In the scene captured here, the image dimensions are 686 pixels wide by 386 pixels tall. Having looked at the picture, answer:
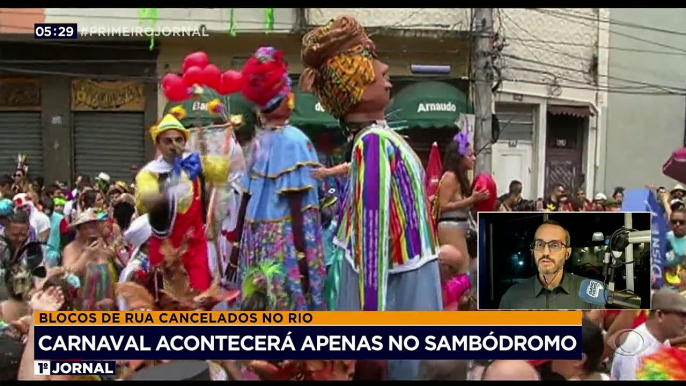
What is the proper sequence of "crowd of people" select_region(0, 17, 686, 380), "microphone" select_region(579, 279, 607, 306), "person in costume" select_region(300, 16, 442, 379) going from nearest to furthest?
"person in costume" select_region(300, 16, 442, 379)
"crowd of people" select_region(0, 17, 686, 380)
"microphone" select_region(579, 279, 607, 306)

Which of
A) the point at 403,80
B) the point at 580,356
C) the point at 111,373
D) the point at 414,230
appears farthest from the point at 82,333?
the point at 580,356

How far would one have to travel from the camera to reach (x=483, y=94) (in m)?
2.65

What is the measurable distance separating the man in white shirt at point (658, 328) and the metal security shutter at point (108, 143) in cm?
153

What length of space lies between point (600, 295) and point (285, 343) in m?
0.92

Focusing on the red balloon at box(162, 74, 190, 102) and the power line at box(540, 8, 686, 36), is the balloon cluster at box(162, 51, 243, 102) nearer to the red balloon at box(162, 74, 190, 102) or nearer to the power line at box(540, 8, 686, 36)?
the red balloon at box(162, 74, 190, 102)

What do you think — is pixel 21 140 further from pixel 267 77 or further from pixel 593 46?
pixel 593 46

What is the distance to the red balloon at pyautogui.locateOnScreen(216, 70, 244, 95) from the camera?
2551mm

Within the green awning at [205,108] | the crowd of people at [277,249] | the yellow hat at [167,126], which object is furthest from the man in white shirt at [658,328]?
the yellow hat at [167,126]

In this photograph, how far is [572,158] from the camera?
267cm

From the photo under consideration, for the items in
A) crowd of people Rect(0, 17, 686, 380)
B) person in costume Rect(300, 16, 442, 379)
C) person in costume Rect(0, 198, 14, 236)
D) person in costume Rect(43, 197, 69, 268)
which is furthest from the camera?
person in costume Rect(0, 198, 14, 236)

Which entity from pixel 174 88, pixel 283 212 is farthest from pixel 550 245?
pixel 174 88

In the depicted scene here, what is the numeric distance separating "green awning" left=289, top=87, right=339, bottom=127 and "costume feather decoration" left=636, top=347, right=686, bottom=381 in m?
1.19

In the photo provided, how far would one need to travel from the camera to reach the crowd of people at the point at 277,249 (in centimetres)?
247
